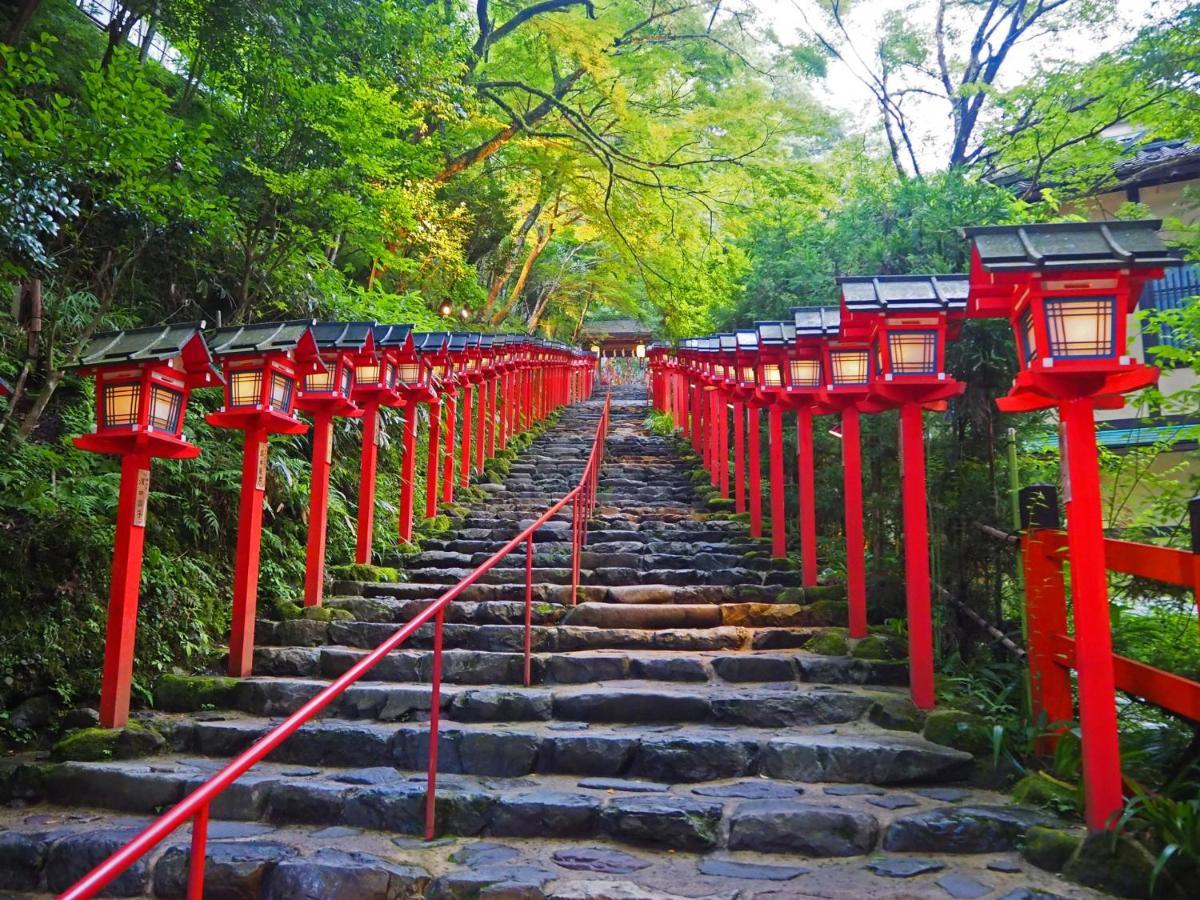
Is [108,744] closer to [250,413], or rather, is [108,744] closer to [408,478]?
[250,413]

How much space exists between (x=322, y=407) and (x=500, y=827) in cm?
437

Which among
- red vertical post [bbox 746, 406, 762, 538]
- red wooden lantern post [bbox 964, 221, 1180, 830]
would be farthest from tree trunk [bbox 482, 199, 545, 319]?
red wooden lantern post [bbox 964, 221, 1180, 830]

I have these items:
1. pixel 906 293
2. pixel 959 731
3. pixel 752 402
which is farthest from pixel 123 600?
pixel 752 402

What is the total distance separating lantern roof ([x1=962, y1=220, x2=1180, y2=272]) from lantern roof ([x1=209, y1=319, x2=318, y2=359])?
4.72m

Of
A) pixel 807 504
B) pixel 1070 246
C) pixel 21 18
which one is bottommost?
pixel 807 504

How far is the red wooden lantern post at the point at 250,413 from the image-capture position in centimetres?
598

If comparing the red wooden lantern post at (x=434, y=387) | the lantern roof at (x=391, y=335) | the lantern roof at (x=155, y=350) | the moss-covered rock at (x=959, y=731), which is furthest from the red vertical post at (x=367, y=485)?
the moss-covered rock at (x=959, y=731)

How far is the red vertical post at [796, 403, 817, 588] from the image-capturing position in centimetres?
761

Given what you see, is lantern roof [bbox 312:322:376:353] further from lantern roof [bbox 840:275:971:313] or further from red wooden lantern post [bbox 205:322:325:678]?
lantern roof [bbox 840:275:971:313]

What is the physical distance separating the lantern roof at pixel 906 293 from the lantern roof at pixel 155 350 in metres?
4.36

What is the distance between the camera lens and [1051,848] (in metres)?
3.62

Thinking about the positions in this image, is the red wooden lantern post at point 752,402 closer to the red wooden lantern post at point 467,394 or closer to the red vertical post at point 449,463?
the red vertical post at point 449,463

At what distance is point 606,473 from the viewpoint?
14070mm

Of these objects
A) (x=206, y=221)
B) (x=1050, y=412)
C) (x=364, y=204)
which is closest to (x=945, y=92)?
(x=1050, y=412)
